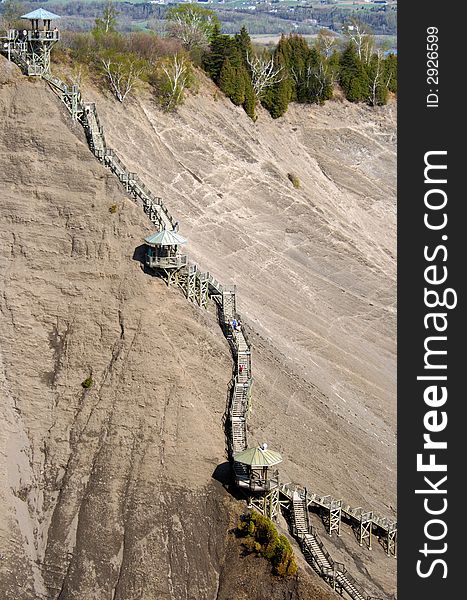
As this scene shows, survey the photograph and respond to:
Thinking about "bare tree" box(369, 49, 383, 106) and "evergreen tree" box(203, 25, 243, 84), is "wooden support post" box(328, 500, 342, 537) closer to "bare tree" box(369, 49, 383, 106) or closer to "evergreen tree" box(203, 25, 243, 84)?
"evergreen tree" box(203, 25, 243, 84)

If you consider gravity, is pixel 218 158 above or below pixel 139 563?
above

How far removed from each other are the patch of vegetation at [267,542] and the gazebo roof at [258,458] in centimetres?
186

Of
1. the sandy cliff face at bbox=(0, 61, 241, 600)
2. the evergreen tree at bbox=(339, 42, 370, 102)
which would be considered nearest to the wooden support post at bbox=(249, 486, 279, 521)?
the sandy cliff face at bbox=(0, 61, 241, 600)

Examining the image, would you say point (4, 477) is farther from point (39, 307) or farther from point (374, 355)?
point (374, 355)

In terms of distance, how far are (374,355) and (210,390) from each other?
64.3 feet

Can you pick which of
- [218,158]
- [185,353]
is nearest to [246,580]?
[185,353]

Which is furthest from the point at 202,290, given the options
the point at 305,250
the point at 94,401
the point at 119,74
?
the point at 119,74

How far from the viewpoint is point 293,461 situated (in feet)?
150

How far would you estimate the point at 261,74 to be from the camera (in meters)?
85.1

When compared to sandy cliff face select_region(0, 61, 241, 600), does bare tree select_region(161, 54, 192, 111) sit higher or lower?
higher

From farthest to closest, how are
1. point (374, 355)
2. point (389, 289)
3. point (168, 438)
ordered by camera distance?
1. point (389, 289)
2. point (374, 355)
3. point (168, 438)

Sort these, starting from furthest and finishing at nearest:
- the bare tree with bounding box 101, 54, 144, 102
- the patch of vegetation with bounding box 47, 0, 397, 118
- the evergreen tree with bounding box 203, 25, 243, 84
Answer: the evergreen tree with bounding box 203, 25, 243, 84 < the patch of vegetation with bounding box 47, 0, 397, 118 < the bare tree with bounding box 101, 54, 144, 102

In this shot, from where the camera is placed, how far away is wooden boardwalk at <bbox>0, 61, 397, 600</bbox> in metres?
39.4

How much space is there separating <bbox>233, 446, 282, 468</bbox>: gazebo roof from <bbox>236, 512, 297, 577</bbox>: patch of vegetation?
1862 mm
